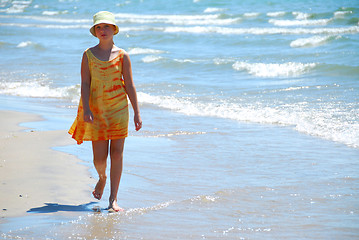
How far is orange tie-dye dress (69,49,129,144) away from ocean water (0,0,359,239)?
595mm

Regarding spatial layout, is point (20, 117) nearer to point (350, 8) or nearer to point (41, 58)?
point (41, 58)

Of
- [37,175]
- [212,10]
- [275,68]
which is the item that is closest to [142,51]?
[275,68]

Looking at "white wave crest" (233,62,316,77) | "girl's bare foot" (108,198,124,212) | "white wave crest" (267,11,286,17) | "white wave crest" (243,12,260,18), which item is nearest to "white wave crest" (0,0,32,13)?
"white wave crest" (243,12,260,18)

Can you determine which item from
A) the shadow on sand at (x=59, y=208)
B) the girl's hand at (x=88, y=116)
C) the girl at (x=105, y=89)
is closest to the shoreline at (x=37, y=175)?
the shadow on sand at (x=59, y=208)

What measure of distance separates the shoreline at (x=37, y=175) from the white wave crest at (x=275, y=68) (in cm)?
740

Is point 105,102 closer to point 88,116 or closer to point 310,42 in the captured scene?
point 88,116

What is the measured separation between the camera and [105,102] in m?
3.99

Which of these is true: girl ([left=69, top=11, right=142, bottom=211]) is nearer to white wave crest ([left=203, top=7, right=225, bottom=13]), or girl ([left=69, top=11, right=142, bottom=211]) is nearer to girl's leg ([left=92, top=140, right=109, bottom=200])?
girl's leg ([left=92, top=140, right=109, bottom=200])

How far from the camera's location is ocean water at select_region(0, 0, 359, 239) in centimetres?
376

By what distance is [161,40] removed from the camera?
2216 cm

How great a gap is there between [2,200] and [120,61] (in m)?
1.38

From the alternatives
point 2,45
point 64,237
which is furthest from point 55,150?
point 2,45

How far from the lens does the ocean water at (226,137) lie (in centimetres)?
376

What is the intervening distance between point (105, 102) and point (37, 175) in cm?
118
